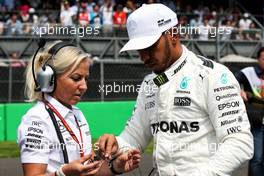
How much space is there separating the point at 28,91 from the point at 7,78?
40.8 feet

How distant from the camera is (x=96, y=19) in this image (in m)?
21.5

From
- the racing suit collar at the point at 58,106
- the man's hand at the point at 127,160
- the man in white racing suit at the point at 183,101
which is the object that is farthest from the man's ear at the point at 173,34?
the racing suit collar at the point at 58,106

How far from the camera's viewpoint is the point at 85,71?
387 cm

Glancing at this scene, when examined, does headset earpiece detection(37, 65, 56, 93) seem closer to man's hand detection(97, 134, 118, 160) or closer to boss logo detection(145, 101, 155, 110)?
man's hand detection(97, 134, 118, 160)

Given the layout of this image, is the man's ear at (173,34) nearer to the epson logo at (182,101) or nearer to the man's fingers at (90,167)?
the epson logo at (182,101)

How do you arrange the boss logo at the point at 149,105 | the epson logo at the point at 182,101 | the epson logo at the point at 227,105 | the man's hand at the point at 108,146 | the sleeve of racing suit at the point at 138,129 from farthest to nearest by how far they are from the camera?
the sleeve of racing suit at the point at 138,129, the boss logo at the point at 149,105, the man's hand at the point at 108,146, the epson logo at the point at 182,101, the epson logo at the point at 227,105

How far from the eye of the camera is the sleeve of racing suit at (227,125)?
10.8 ft

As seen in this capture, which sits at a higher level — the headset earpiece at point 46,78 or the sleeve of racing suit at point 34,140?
the headset earpiece at point 46,78

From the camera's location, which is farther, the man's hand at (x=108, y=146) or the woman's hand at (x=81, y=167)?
the man's hand at (x=108, y=146)

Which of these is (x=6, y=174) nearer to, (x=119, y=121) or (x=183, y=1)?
(x=119, y=121)

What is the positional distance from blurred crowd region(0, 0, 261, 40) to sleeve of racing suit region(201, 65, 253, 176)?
14067 mm

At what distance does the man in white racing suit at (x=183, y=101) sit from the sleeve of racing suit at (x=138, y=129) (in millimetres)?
258

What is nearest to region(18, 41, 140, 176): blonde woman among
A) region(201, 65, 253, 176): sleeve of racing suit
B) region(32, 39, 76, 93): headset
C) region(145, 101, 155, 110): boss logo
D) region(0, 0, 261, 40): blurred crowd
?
region(32, 39, 76, 93): headset

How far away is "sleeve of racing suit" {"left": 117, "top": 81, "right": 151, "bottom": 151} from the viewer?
3.94 m
